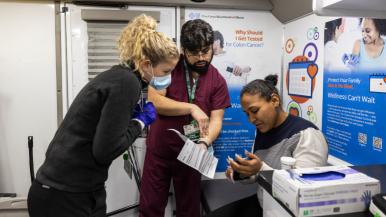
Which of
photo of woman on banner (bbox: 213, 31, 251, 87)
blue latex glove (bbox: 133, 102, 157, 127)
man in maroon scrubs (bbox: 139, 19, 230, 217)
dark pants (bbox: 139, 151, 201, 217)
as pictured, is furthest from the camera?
photo of woman on banner (bbox: 213, 31, 251, 87)

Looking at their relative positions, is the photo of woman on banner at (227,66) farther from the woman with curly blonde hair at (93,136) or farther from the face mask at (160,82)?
the woman with curly blonde hair at (93,136)

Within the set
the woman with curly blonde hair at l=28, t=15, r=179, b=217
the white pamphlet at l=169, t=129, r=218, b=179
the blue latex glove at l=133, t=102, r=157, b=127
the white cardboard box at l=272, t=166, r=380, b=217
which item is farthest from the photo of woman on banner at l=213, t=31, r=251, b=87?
the white cardboard box at l=272, t=166, r=380, b=217

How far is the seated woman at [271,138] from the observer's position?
1188 mm

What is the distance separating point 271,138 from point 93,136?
2.44 ft

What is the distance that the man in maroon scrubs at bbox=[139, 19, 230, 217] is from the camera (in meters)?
Answer: 1.67

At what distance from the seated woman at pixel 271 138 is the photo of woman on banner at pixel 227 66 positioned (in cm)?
100

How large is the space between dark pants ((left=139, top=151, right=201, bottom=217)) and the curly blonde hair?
780mm

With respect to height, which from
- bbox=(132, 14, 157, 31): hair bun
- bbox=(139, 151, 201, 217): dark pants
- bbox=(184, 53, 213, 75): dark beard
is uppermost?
bbox=(132, 14, 157, 31): hair bun

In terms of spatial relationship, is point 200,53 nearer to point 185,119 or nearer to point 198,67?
point 198,67

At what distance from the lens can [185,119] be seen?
1763 millimetres

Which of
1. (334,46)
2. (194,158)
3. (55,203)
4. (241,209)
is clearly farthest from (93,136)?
(334,46)

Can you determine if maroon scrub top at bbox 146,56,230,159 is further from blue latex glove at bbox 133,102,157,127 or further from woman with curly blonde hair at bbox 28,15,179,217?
woman with curly blonde hair at bbox 28,15,179,217

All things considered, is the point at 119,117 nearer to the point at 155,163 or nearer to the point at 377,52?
the point at 155,163

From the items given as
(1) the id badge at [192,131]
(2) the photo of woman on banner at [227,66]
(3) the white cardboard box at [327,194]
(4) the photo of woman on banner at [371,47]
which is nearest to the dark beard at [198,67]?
(1) the id badge at [192,131]
